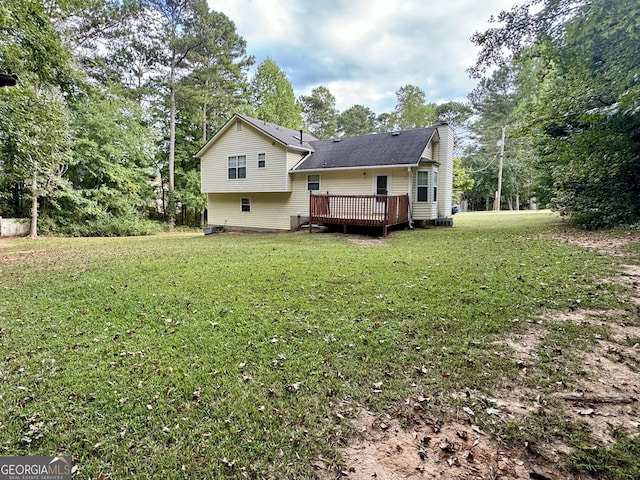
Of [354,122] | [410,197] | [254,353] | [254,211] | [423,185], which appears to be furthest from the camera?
[354,122]

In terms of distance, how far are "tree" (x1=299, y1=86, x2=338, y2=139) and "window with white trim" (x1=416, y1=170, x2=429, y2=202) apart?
26.9 m

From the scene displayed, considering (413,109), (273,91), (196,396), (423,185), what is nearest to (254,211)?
(423,185)

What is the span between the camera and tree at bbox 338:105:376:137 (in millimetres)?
40469

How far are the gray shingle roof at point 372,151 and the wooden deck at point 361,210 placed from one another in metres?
1.88

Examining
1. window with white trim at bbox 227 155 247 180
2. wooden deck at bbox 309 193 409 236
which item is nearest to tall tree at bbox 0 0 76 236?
window with white trim at bbox 227 155 247 180

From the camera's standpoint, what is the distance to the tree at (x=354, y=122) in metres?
40.5

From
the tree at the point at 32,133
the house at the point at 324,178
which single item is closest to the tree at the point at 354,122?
the house at the point at 324,178

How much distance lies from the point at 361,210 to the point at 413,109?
28.3 meters

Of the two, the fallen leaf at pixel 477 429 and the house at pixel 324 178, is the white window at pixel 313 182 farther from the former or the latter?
the fallen leaf at pixel 477 429

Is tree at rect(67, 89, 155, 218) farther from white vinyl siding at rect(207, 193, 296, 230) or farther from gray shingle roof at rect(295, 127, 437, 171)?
gray shingle roof at rect(295, 127, 437, 171)

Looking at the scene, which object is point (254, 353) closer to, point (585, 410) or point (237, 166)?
point (585, 410)

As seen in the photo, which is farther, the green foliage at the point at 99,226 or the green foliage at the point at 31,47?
the green foliage at the point at 99,226

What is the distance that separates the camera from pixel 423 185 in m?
14.0

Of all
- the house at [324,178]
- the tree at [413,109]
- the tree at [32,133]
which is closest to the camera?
the tree at [32,133]
